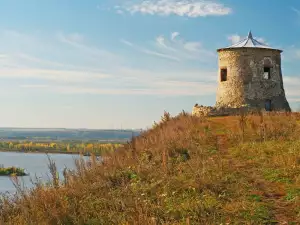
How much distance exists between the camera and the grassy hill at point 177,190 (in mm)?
6609

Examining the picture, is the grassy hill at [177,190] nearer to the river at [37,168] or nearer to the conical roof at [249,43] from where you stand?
the river at [37,168]

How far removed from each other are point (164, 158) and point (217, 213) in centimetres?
383

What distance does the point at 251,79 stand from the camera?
79.6 ft

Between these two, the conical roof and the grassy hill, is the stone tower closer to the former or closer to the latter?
the conical roof

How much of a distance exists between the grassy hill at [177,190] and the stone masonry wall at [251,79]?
12020 millimetres

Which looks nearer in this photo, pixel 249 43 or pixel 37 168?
pixel 249 43

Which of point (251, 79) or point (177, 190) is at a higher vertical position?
point (251, 79)

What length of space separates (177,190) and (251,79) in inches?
685

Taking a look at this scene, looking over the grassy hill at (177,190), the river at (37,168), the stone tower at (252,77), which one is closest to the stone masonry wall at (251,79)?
the stone tower at (252,77)

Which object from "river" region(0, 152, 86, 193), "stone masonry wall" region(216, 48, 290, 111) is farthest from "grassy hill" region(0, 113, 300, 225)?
"stone masonry wall" region(216, 48, 290, 111)

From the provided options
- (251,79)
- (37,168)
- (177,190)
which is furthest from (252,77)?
(37,168)

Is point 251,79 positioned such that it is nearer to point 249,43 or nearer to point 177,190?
point 249,43

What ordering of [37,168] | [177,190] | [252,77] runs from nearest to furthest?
[177,190] < [252,77] < [37,168]

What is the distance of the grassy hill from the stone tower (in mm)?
12061
